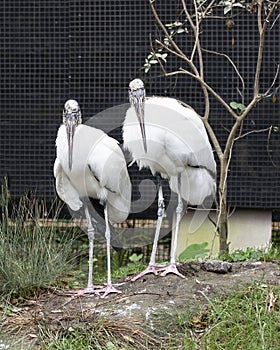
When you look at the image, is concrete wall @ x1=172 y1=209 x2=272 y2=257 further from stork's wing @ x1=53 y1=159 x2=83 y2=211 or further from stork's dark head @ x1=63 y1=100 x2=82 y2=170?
stork's dark head @ x1=63 y1=100 x2=82 y2=170

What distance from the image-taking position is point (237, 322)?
5637 mm

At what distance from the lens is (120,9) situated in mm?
8758

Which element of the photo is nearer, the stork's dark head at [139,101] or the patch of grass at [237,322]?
the patch of grass at [237,322]

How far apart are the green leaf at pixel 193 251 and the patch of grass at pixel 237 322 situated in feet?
7.14

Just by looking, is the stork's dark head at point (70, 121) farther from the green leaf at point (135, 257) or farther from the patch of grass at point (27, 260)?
the green leaf at point (135, 257)

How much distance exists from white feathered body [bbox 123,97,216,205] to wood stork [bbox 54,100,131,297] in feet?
0.54

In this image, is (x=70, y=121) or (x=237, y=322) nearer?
(x=237, y=322)

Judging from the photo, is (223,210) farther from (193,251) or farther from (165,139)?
(165,139)

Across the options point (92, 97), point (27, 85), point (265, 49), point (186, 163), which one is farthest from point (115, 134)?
point (186, 163)

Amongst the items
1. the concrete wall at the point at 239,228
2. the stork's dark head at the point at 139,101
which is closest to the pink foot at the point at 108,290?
the stork's dark head at the point at 139,101

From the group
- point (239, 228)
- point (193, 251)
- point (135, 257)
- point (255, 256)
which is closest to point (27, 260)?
point (255, 256)

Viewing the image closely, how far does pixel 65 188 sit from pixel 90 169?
367 mm

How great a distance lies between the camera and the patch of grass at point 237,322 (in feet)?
17.8

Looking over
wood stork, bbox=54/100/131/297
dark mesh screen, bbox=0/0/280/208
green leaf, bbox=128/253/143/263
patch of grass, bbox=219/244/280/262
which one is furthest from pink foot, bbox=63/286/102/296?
dark mesh screen, bbox=0/0/280/208
